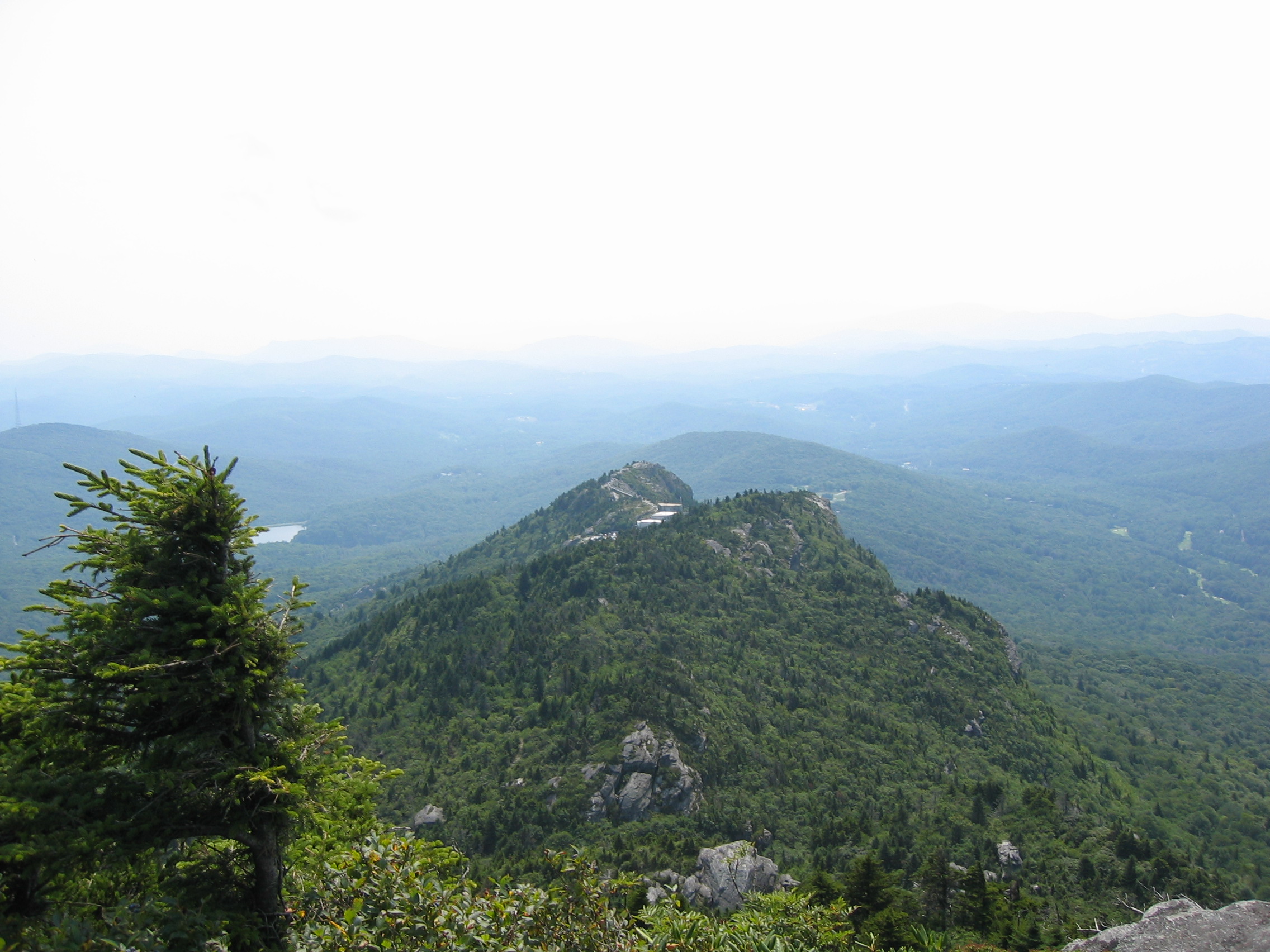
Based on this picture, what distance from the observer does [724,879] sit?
34.6 m

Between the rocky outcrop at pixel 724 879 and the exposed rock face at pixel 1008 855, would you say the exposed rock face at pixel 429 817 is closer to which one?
the rocky outcrop at pixel 724 879

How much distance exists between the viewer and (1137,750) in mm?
72688

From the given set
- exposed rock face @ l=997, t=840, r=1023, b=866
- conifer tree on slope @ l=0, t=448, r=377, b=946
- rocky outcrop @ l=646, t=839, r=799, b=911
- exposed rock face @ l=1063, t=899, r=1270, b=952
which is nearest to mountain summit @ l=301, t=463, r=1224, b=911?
exposed rock face @ l=997, t=840, r=1023, b=866

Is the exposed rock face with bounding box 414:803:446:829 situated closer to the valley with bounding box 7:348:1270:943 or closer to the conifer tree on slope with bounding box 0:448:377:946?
the valley with bounding box 7:348:1270:943

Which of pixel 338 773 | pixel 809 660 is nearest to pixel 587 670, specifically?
pixel 809 660

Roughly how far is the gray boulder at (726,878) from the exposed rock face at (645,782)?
7.94m

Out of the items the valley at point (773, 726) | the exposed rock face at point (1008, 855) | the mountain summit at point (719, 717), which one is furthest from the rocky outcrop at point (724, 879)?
the exposed rock face at point (1008, 855)

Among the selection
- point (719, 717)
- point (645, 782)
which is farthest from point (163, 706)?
point (719, 717)

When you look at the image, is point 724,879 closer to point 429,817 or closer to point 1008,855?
point 1008,855

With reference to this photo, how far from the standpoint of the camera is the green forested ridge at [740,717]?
4231cm

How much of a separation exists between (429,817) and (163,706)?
39503mm

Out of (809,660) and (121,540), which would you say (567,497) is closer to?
(809,660)

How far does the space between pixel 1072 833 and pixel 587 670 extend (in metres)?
39.1

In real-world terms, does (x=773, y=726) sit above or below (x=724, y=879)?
below
